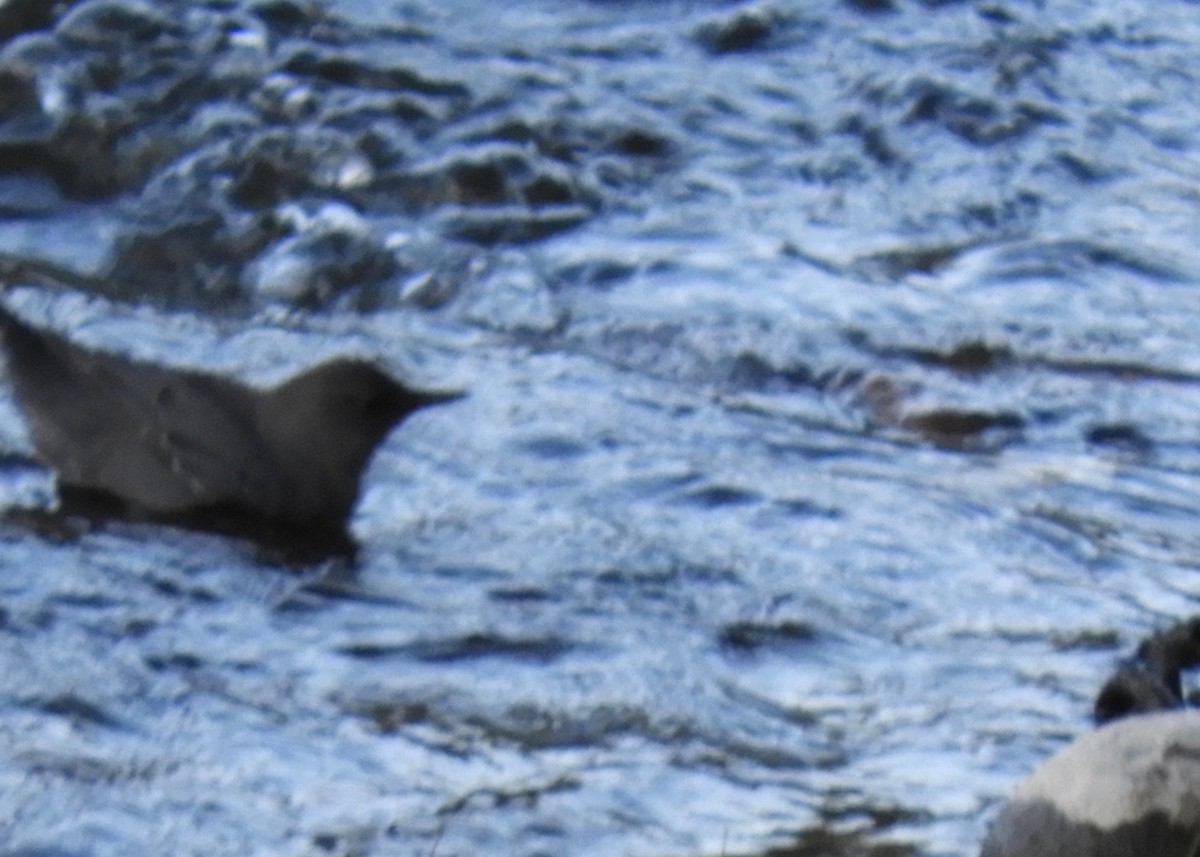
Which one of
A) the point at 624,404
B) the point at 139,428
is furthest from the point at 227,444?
the point at 624,404

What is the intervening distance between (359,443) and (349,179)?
8.04ft

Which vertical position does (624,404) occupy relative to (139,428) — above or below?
below

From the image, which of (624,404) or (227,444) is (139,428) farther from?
(624,404)

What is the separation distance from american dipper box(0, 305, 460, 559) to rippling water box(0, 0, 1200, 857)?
105 millimetres

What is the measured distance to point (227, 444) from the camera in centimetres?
438

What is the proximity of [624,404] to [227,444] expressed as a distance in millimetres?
1032

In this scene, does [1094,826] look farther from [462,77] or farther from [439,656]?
[462,77]

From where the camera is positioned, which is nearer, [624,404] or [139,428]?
[139,428]

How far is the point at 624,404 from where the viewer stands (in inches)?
201

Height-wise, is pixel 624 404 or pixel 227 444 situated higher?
pixel 227 444

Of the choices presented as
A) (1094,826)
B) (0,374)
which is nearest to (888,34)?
(0,374)

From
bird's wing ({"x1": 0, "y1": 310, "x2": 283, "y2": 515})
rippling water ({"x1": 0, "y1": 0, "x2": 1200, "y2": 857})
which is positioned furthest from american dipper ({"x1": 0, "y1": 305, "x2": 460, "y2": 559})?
rippling water ({"x1": 0, "y1": 0, "x2": 1200, "y2": 857})

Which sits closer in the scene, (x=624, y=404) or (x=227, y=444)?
(x=227, y=444)

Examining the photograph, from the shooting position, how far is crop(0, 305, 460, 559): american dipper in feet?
14.3
